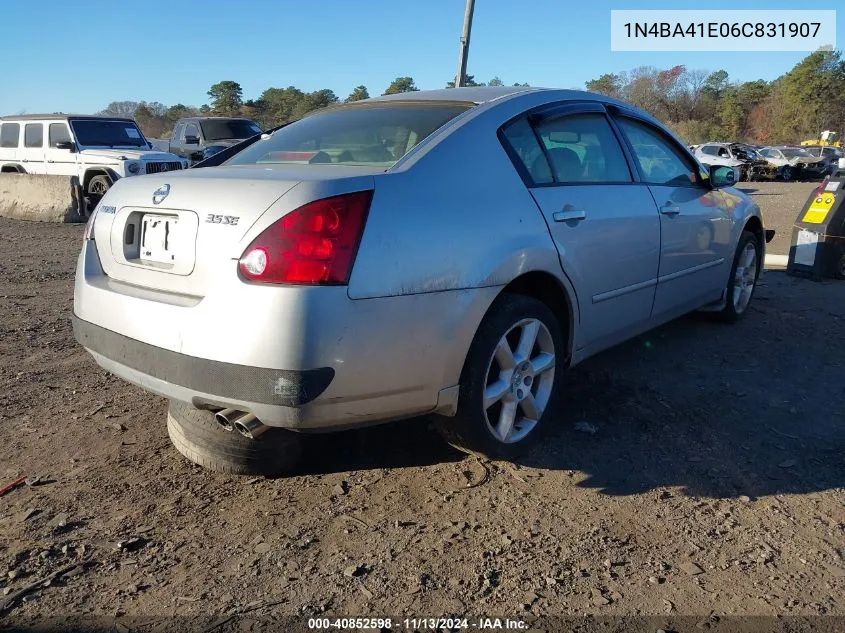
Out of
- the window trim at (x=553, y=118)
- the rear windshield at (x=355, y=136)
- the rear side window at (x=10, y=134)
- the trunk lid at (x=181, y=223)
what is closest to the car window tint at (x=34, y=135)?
the rear side window at (x=10, y=134)

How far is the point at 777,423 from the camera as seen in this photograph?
11.9 ft

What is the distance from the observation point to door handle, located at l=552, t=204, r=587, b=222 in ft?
10.7

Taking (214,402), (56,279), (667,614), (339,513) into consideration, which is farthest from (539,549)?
(56,279)

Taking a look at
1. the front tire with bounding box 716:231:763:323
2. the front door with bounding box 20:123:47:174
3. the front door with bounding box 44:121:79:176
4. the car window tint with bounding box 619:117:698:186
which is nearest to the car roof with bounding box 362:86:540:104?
the car window tint with bounding box 619:117:698:186

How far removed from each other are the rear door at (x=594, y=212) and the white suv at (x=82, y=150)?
10.9 metres

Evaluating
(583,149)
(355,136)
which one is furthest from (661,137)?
(355,136)

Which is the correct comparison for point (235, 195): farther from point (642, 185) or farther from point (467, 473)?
point (642, 185)

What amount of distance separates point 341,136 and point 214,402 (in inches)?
57.7

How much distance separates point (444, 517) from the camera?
274 cm

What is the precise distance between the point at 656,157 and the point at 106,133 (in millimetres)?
12984

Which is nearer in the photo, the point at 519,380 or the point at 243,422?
the point at 243,422

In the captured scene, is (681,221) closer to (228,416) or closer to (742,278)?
(742,278)

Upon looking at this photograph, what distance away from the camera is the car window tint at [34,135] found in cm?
1438

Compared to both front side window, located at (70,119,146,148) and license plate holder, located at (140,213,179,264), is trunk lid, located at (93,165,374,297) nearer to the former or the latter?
license plate holder, located at (140,213,179,264)
